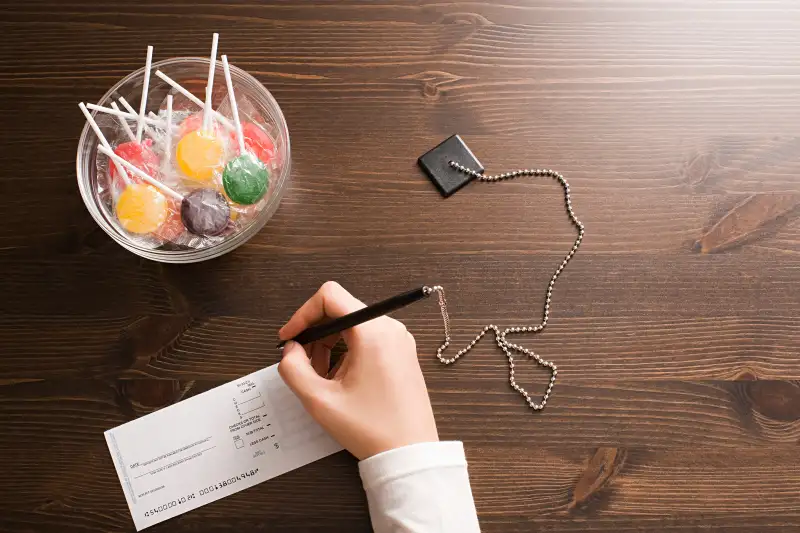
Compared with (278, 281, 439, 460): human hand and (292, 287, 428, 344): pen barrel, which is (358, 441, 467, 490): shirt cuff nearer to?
(278, 281, 439, 460): human hand

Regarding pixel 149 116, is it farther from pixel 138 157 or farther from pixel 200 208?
pixel 200 208

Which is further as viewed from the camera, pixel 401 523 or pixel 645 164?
pixel 645 164

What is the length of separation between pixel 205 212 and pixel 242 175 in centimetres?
7

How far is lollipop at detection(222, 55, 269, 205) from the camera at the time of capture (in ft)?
2.65

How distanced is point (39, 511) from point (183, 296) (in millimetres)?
349

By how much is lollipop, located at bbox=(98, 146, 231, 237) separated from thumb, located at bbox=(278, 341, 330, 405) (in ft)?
0.62

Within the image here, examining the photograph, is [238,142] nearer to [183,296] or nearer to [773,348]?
[183,296]

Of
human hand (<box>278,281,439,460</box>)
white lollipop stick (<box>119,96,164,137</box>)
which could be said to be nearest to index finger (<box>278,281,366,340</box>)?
human hand (<box>278,281,439,460</box>)

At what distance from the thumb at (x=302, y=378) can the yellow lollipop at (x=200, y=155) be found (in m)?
0.26

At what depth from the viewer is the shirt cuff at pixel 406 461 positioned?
0.77 meters

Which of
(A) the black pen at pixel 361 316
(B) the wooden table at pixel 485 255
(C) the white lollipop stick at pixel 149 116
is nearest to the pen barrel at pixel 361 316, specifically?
(A) the black pen at pixel 361 316

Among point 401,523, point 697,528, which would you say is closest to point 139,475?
point 401,523

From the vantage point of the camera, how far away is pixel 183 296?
91 centimetres

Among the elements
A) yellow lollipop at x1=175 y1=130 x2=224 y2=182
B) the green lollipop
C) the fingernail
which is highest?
yellow lollipop at x1=175 y1=130 x2=224 y2=182
